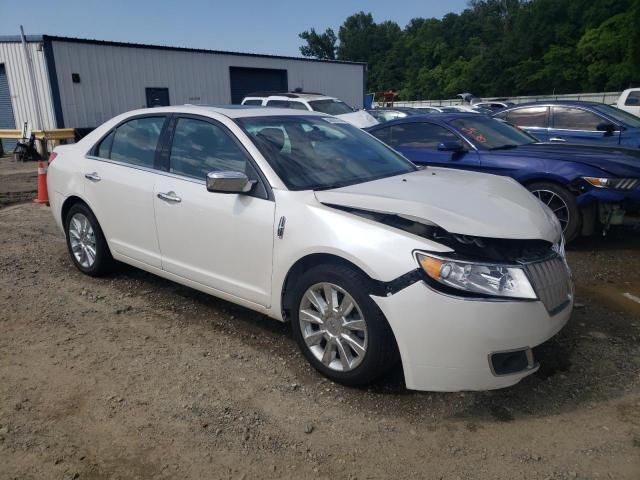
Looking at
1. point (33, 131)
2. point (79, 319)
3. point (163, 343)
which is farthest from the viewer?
point (33, 131)

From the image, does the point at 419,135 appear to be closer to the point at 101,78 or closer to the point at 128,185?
the point at 128,185

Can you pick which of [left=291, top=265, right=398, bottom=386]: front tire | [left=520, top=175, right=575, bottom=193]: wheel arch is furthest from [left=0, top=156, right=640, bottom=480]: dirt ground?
[left=520, top=175, right=575, bottom=193]: wheel arch

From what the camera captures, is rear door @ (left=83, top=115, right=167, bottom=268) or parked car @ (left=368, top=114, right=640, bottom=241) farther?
parked car @ (left=368, top=114, right=640, bottom=241)

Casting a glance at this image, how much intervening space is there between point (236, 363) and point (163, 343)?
2.09ft

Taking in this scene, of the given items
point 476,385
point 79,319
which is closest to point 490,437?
point 476,385

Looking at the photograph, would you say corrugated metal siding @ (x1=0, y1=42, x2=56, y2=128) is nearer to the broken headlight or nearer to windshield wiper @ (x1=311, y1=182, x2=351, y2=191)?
windshield wiper @ (x1=311, y1=182, x2=351, y2=191)

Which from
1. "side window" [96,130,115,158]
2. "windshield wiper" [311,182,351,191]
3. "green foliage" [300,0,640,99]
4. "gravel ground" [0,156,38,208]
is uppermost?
"green foliage" [300,0,640,99]

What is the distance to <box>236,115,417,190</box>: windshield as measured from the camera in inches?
139

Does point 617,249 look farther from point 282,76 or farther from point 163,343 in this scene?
point 282,76

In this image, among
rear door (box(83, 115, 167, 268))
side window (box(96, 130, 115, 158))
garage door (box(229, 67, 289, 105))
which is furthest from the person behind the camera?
garage door (box(229, 67, 289, 105))

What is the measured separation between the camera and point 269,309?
11.4ft

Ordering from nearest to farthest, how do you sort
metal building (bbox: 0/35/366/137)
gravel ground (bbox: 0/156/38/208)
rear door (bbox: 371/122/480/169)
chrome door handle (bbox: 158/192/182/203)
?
chrome door handle (bbox: 158/192/182/203), rear door (bbox: 371/122/480/169), gravel ground (bbox: 0/156/38/208), metal building (bbox: 0/35/366/137)

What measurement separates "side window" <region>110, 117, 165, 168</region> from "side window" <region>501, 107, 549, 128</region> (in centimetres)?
746

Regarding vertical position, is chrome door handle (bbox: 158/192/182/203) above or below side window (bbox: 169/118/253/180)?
below
